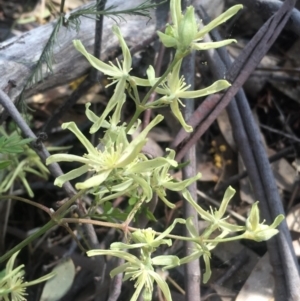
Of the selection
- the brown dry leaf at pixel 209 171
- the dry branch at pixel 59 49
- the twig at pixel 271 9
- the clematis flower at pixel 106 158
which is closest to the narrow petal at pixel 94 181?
the clematis flower at pixel 106 158

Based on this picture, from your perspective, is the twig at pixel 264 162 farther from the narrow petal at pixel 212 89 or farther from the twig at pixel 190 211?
the narrow petal at pixel 212 89

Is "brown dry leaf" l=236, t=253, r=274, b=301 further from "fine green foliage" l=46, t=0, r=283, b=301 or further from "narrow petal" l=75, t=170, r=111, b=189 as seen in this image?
"narrow petal" l=75, t=170, r=111, b=189

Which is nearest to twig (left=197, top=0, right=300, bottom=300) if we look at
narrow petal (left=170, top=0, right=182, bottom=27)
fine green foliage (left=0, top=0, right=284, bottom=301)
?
fine green foliage (left=0, top=0, right=284, bottom=301)

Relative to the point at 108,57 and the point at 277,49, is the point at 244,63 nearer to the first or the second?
the point at 108,57

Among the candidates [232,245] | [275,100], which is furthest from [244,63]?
[275,100]

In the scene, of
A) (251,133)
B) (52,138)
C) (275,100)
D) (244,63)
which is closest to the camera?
(244,63)

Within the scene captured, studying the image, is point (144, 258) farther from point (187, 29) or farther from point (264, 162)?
point (264, 162)

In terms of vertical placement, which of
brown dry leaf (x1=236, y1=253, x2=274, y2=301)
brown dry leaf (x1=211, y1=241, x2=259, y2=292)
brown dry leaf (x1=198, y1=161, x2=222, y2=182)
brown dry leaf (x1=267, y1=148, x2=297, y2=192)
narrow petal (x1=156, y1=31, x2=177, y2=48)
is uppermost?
narrow petal (x1=156, y1=31, x2=177, y2=48)
